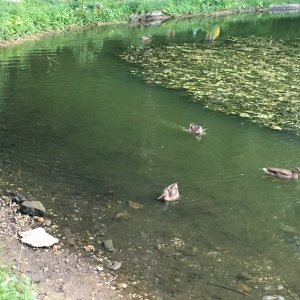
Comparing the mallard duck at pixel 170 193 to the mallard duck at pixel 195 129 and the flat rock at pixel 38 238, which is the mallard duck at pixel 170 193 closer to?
the flat rock at pixel 38 238

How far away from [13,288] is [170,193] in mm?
3608

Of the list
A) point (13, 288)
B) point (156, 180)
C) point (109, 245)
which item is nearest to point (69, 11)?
point (156, 180)

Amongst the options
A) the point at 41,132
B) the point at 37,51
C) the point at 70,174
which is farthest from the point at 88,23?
the point at 70,174

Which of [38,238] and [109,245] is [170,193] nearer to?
[109,245]

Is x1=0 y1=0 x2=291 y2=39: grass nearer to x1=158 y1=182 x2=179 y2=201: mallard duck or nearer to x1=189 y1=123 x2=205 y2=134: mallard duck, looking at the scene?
x1=189 y1=123 x2=205 y2=134: mallard duck

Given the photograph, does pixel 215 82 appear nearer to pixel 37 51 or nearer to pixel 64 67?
pixel 64 67

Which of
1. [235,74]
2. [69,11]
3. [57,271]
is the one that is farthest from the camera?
[69,11]

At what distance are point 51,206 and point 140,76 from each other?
31.0 ft

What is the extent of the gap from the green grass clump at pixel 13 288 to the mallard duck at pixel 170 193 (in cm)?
307

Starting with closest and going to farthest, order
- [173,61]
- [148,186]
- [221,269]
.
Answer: [221,269], [148,186], [173,61]

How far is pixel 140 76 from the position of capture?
16531 millimetres

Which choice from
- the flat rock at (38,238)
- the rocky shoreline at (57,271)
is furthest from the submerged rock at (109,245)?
the flat rock at (38,238)

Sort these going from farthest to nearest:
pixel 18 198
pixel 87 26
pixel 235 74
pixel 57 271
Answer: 1. pixel 87 26
2. pixel 235 74
3. pixel 18 198
4. pixel 57 271

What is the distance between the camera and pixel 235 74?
17.1 m
